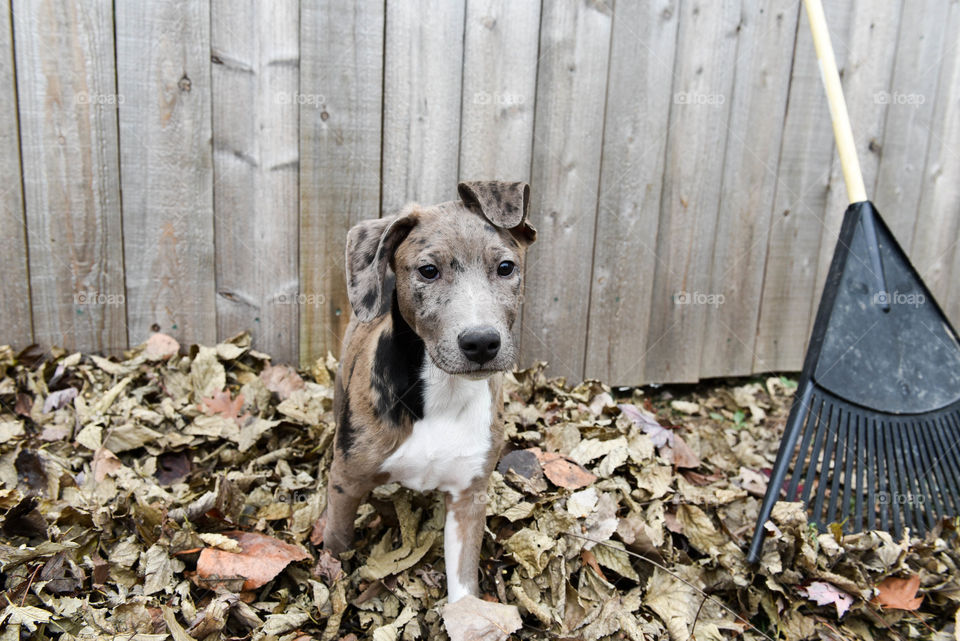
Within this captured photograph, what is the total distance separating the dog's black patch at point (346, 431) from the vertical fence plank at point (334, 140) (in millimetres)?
1475

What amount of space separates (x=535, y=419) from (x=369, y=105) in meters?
2.07

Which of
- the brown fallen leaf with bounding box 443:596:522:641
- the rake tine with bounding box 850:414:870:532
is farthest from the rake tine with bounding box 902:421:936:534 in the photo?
the brown fallen leaf with bounding box 443:596:522:641

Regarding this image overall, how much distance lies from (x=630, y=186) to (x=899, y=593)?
266 centimetres

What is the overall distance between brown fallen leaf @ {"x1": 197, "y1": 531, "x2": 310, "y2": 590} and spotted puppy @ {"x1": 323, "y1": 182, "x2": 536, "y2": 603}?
0.19 meters

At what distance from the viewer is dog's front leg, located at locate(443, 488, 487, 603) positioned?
2711 millimetres

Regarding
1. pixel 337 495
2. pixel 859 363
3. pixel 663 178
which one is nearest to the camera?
pixel 337 495

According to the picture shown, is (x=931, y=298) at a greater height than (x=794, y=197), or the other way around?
(x=794, y=197)

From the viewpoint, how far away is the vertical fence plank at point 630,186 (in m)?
4.17

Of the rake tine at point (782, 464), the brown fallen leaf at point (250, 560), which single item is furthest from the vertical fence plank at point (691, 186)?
the brown fallen leaf at point (250, 560)

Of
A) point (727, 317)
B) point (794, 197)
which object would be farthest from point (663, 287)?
point (794, 197)

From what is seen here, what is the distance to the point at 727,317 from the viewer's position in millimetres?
4789

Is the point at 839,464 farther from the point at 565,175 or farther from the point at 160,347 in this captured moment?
the point at 160,347

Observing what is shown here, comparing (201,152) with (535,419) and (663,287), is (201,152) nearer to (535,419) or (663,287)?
(535,419)

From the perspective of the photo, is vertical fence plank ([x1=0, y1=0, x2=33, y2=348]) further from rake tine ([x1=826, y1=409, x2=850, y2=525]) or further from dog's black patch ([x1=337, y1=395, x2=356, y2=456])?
rake tine ([x1=826, y1=409, x2=850, y2=525])
